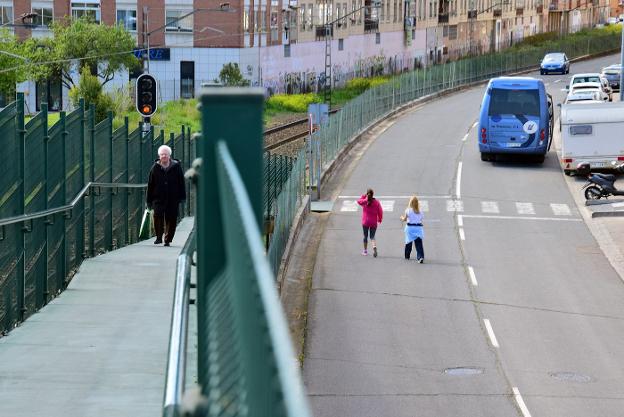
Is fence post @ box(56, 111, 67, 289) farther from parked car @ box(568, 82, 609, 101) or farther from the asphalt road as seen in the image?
parked car @ box(568, 82, 609, 101)

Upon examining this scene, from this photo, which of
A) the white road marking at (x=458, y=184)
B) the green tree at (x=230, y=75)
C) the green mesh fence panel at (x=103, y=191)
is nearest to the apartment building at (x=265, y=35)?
the green tree at (x=230, y=75)

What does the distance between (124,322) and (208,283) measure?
8.73m

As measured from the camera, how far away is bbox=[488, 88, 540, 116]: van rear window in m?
48.9

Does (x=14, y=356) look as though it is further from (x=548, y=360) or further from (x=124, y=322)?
(x=548, y=360)

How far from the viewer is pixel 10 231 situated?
13219mm

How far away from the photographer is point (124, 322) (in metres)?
12.9

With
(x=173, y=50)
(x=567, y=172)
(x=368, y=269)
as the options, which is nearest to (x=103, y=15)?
(x=173, y=50)

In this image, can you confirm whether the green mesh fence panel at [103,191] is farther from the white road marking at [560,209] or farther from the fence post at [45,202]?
the white road marking at [560,209]

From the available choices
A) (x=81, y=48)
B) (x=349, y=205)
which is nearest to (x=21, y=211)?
(x=349, y=205)

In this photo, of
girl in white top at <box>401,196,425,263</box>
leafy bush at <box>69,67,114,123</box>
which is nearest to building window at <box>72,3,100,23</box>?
leafy bush at <box>69,67,114,123</box>

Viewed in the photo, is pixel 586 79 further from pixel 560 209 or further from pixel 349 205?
pixel 349 205

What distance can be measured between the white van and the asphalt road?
1.30 meters

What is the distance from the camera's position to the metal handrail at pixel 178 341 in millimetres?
4230

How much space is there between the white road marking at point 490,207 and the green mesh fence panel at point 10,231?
27368 mm
